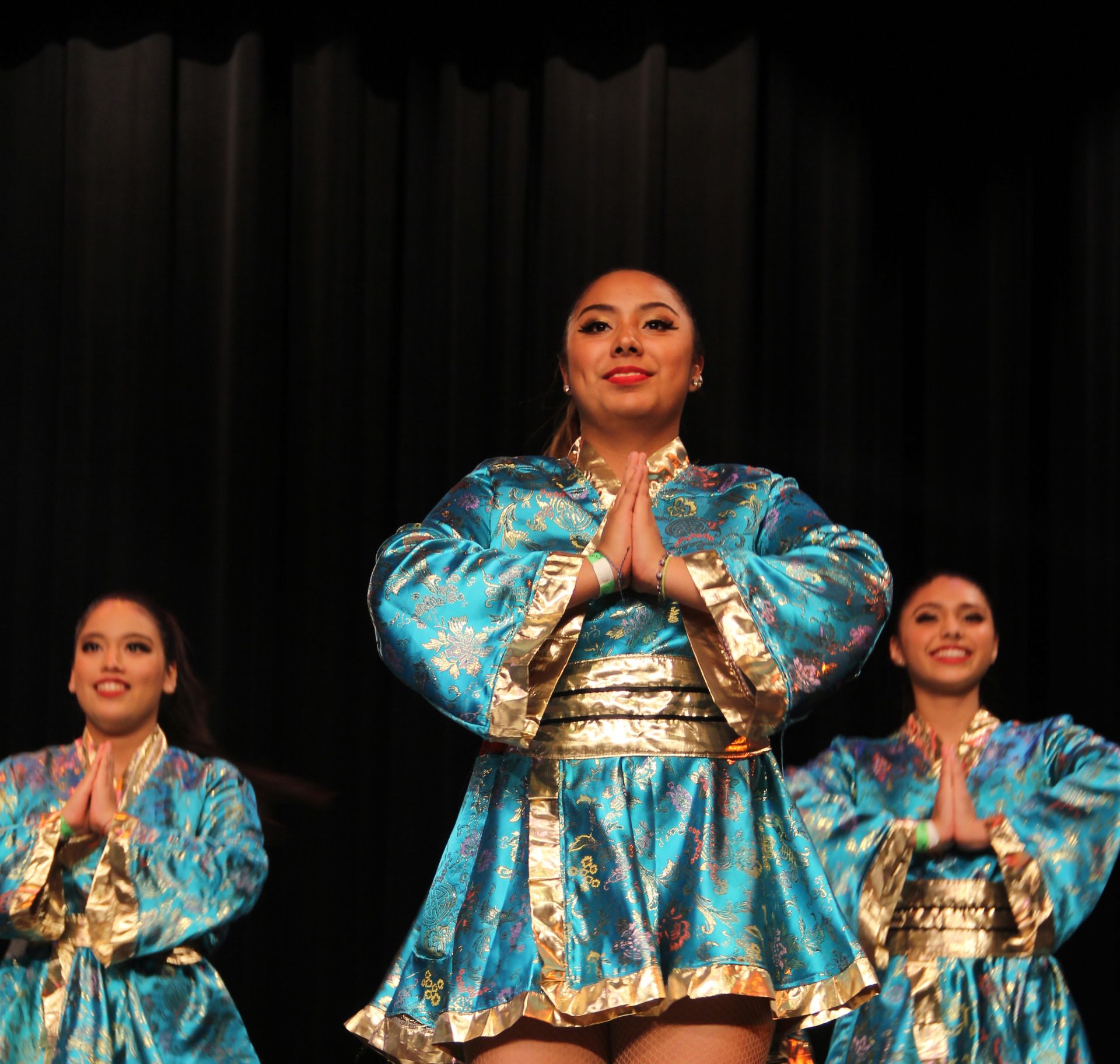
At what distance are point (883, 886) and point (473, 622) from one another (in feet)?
4.37

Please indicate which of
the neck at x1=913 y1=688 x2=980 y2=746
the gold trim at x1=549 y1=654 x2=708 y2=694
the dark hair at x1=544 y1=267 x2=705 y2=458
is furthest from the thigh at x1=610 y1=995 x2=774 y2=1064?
the neck at x1=913 y1=688 x2=980 y2=746

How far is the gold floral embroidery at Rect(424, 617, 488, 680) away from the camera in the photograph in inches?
56.8

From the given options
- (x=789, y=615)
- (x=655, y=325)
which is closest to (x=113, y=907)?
(x=655, y=325)

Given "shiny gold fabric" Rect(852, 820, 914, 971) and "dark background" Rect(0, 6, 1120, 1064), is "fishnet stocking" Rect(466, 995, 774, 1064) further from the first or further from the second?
"dark background" Rect(0, 6, 1120, 1064)

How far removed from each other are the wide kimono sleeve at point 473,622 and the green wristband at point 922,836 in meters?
1.22

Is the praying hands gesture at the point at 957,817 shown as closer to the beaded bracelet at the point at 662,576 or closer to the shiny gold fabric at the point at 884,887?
the shiny gold fabric at the point at 884,887

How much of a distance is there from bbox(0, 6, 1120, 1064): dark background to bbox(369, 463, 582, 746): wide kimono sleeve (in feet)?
5.02

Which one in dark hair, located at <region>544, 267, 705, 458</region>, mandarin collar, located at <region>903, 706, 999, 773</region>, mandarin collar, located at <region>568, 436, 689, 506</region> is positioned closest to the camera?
mandarin collar, located at <region>568, 436, 689, 506</region>

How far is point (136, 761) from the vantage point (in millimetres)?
2855

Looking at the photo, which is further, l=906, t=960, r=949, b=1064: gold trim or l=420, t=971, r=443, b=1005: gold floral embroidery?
l=906, t=960, r=949, b=1064: gold trim

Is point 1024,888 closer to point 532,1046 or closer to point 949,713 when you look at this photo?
point 949,713

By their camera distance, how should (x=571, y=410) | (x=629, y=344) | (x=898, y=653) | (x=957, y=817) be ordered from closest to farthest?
(x=629, y=344)
(x=571, y=410)
(x=957, y=817)
(x=898, y=653)

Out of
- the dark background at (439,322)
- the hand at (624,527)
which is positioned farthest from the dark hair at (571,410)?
the dark background at (439,322)

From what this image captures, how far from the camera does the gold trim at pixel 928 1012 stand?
254 cm
